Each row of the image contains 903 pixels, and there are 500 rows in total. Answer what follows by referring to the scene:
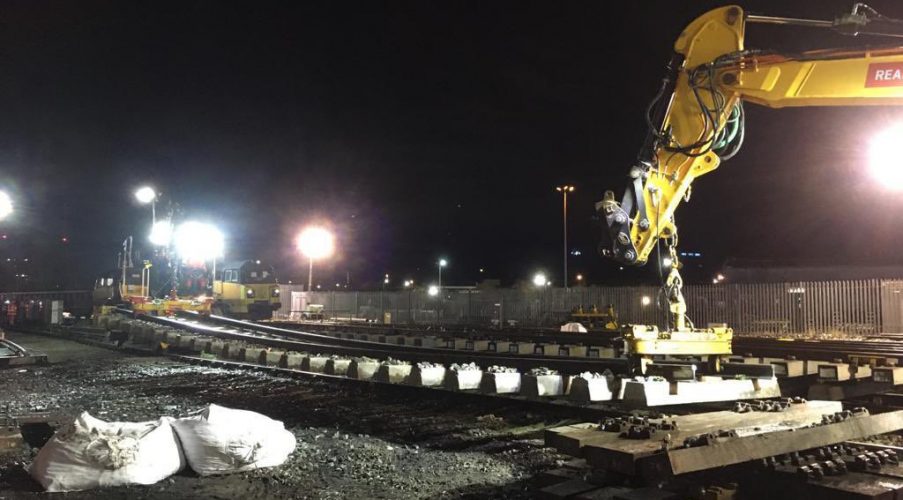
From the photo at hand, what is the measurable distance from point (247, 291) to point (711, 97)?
106 ft

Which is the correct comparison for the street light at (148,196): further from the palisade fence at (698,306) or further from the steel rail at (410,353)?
the palisade fence at (698,306)

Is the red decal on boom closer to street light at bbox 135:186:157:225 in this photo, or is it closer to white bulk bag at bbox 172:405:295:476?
white bulk bag at bbox 172:405:295:476

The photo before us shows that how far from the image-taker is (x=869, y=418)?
18.6ft

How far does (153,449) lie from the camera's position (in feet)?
18.7

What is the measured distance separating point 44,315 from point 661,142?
34.4 meters

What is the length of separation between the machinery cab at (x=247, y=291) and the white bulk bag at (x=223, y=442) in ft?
98.5

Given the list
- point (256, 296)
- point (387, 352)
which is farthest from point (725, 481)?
point (256, 296)

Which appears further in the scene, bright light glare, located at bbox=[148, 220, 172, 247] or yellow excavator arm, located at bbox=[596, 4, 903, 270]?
bright light glare, located at bbox=[148, 220, 172, 247]

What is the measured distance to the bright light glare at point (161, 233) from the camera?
97.4 ft

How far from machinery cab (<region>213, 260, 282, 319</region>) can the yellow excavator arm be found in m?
29.5

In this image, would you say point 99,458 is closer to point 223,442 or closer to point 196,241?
point 223,442

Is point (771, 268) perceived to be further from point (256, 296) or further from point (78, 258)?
point (78, 258)

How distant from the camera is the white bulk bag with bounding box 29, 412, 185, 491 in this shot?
5.37 m

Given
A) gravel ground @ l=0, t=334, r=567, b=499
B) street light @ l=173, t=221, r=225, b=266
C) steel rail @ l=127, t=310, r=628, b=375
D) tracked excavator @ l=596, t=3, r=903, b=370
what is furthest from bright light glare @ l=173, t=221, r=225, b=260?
tracked excavator @ l=596, t=3, r=903, b=370
